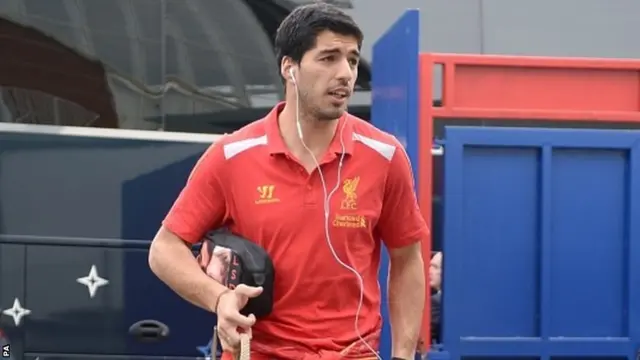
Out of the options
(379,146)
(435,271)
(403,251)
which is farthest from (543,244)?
(379,146)

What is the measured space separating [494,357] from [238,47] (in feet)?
5.90

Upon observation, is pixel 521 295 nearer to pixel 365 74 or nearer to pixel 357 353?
pixel 357 353

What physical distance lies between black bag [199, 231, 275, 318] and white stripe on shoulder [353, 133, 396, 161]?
38 cm

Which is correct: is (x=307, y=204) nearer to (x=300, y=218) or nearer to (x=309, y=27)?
(x=300, y=218)

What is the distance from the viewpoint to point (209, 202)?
2.13 m

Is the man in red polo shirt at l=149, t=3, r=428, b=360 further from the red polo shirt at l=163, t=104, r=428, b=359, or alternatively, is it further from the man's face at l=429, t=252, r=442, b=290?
the man's face at l=429, t=252, r=442, b=290

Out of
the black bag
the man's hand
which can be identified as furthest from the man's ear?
the man's hand

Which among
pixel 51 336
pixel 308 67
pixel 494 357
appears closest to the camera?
pixel 308 67

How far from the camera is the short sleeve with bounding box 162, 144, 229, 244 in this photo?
212 centimetres

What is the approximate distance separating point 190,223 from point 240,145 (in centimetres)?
22

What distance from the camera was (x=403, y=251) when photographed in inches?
88.5

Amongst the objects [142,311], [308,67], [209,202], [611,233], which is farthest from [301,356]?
[142,311]

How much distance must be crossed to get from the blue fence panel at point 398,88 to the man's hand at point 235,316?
0.96 metres

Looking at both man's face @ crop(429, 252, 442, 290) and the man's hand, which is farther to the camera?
man's face @ crop(429, 252, 442, 290)
